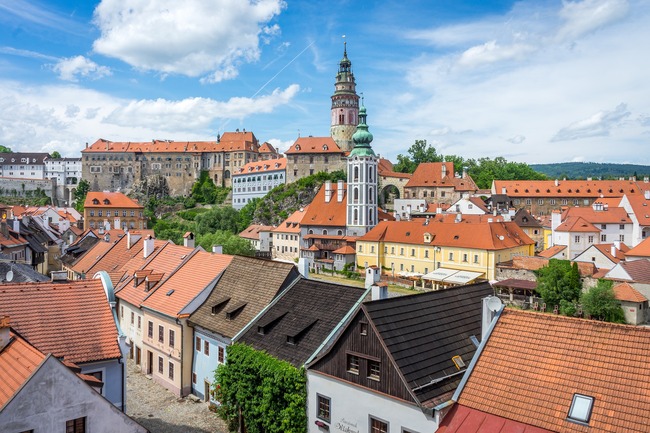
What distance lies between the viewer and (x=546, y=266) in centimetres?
4841

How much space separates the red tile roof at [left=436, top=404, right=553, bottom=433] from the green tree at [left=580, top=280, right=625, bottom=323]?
32485 mm

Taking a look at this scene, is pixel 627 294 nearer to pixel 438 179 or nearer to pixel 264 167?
pixel 438 179

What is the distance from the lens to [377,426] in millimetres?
14680

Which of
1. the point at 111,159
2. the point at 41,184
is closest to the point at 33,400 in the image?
the point at 111,159

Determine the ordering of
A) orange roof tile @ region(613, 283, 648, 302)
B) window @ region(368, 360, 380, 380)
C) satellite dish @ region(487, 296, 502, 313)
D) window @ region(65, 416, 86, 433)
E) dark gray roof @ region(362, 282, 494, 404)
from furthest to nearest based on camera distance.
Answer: orange roof tile @ region(613, 283, 648, 302) → window @ region(368, 360, 380, 380) → satellite dish @ region(487, 296, 502, 313) → dark gray roof @ region(362, 282, 494, 404) → window @ region(65, 416, 86, 433)

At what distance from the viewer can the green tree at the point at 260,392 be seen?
55.0ft

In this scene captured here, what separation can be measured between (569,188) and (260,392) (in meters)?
92.6

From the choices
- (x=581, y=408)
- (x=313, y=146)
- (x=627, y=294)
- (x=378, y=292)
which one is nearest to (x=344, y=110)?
(x=313, y=146)

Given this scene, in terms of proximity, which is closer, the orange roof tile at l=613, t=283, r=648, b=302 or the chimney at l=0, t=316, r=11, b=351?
the chimney at l=0, t=316, r=11, b=351

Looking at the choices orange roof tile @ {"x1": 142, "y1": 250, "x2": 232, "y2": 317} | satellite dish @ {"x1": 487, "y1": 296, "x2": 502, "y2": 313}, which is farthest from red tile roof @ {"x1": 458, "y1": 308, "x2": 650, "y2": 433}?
orange roof tile @ {"x1": 142, "y1": 250, "x2": 232, "y2": 317}

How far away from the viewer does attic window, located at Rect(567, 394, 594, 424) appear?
11.2 m

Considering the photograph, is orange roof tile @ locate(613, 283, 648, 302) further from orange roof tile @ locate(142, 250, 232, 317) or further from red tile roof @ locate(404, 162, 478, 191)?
red tile roof @ locate(404, 162, 478, 191)

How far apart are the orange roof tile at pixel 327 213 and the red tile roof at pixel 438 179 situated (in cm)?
2180

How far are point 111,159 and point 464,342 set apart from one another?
141778mm
